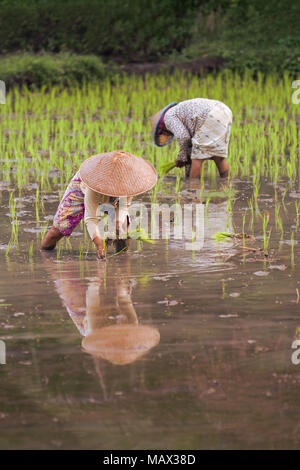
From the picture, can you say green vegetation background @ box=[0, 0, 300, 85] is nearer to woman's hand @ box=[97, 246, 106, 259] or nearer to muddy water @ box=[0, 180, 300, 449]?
woman's hand @ box=[97, 246, 106, 259]

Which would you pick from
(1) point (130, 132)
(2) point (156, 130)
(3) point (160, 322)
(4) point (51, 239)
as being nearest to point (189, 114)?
(2) point (156, 130)

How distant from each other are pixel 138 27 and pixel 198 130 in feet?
30.4

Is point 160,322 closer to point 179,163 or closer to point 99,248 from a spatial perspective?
point 99,248

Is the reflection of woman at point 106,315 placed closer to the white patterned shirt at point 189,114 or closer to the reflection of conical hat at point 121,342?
the reflection of conical hat at point 121,342

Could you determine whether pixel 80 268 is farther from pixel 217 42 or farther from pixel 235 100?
pixel 217 42

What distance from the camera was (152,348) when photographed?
3.21 m

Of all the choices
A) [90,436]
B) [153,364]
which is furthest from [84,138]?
[90,436]

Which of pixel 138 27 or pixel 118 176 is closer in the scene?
pixel 118 176

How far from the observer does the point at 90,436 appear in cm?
251

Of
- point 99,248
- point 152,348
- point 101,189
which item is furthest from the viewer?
point 99,248

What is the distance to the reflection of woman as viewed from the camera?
10.6 ft

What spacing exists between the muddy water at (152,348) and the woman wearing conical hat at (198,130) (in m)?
1.92

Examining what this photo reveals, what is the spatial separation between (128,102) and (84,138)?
2.78 metres

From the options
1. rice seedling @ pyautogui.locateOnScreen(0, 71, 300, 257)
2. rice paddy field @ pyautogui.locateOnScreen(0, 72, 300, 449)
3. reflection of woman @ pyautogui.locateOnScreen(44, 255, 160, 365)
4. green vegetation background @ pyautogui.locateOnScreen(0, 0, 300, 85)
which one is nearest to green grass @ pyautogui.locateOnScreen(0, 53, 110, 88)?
rice seedling @ pyautogui.locateOnScreen(0, 71, 300, 257)
